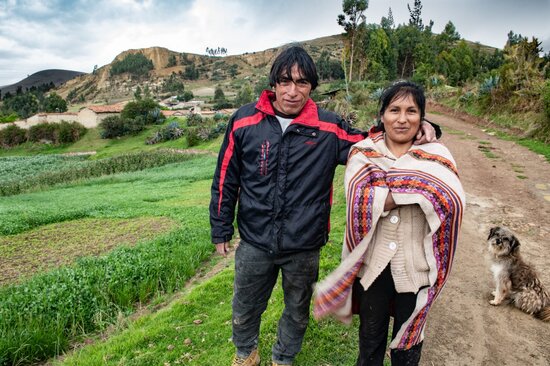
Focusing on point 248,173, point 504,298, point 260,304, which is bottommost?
point 504,298

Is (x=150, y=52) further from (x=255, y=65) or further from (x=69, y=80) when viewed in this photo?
(x=255, y=65)

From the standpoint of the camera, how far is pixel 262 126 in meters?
2.30

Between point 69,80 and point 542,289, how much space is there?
182705 millimetres

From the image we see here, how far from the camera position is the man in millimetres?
2264

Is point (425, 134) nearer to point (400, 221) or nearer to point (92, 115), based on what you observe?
point (400, 221)

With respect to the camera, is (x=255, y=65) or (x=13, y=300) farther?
(x=255, y=65)

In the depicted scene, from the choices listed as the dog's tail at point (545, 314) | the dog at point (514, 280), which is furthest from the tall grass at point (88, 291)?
the dog's tail at point (545, 314)

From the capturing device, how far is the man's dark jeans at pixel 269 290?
2404mm

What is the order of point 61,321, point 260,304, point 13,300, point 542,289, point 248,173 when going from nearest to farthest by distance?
point 248,173, point 260,304, point 542,289, point 61,321, point 13,300

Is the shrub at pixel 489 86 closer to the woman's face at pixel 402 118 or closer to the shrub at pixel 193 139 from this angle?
the woman's face at pixel 402 118

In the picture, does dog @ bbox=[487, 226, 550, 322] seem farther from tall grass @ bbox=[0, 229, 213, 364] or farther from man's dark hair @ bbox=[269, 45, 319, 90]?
tall grass @ bbox=[0, 229, 213, 364]

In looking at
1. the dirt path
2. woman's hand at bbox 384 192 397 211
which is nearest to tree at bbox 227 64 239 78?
the dirt path

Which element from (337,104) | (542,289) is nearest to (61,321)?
(542,289)

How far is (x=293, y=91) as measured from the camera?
221 centimetres
